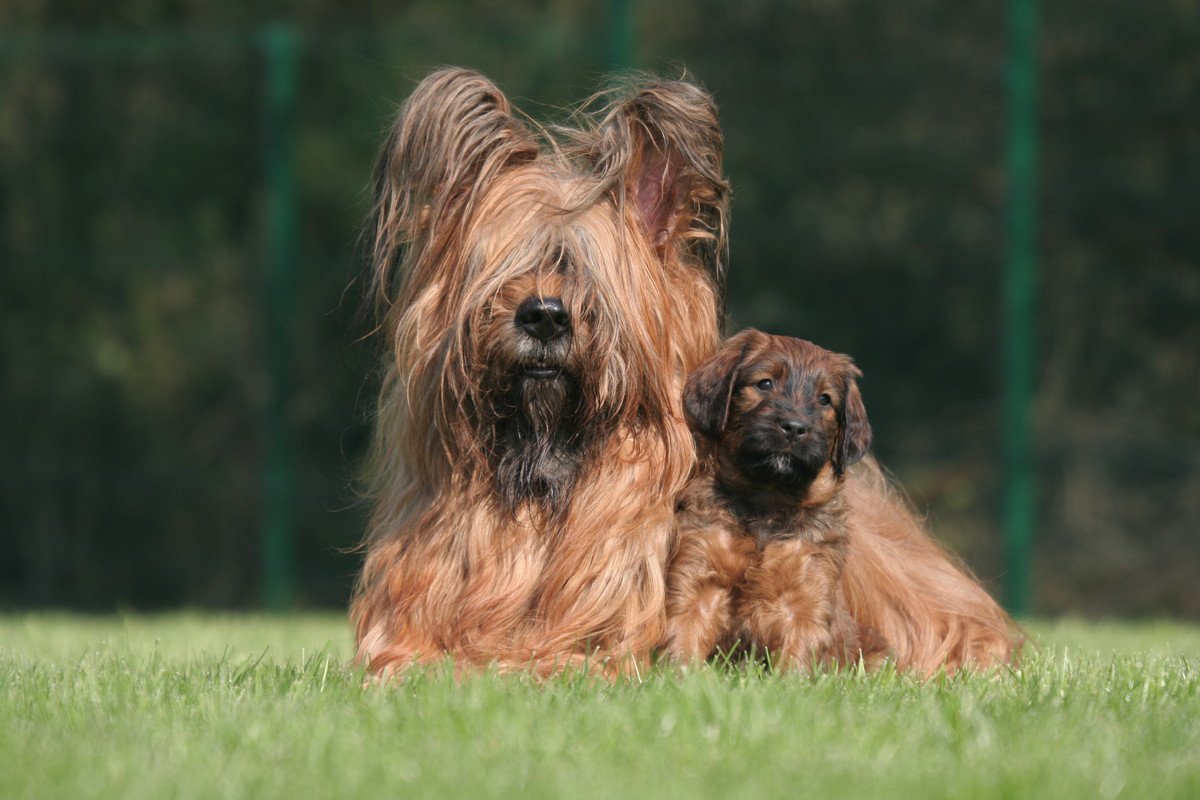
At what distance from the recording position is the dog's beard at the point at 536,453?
4.70m

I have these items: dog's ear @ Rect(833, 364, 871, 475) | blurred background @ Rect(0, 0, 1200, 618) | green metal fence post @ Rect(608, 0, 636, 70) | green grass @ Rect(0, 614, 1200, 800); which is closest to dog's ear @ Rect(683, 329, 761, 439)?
dog's ear @ Rect(833, 364, 871, 475)

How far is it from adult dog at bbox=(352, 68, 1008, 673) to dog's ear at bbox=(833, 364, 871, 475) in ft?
1.68

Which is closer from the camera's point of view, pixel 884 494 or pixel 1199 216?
pixel 884 494

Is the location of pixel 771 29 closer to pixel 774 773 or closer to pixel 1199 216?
pixel 1199 216

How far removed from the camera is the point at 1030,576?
9.41 meters

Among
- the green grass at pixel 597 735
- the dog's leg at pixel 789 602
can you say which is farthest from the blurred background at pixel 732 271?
the green grass at pixel 597 735

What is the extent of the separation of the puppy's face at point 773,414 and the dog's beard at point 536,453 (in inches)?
15.6

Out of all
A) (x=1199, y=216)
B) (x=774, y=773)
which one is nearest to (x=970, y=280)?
(x=1199, y=216)

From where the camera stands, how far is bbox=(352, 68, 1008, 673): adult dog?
464cm

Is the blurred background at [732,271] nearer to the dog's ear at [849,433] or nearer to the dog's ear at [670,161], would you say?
the dog's ear at [670,161]

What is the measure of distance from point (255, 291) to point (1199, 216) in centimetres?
614

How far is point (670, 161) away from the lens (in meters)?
4.98

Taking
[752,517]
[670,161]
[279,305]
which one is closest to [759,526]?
[752,517]

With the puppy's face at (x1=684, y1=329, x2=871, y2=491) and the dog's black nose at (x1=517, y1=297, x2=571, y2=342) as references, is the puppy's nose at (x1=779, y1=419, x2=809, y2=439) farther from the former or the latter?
the dog's black nose at (x1=517, y1=297, x2=571, y2=342)
